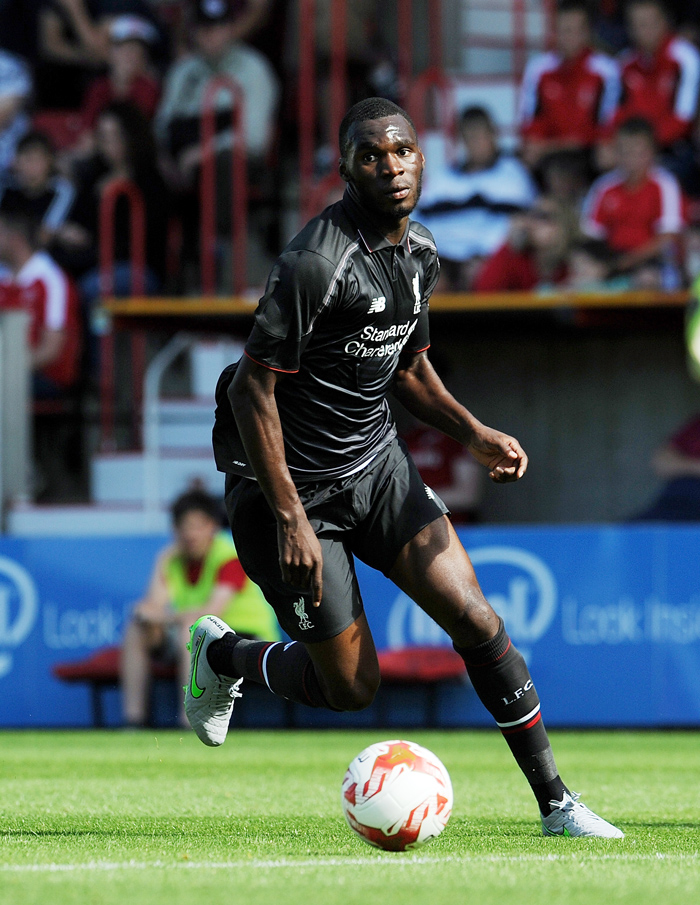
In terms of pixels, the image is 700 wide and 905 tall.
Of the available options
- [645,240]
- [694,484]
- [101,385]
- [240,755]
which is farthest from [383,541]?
[101,385]

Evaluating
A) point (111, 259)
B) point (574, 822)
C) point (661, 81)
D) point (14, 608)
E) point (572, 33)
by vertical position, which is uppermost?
point (572, 33)

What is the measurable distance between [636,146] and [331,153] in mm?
3204

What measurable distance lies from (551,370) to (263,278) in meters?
2.94

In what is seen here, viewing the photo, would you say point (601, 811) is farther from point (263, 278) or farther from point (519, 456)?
point (263, 278)

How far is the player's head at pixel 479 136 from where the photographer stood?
13.3 metres

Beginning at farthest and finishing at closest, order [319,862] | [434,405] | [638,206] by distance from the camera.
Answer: [638,206], [434,405], [319,862]

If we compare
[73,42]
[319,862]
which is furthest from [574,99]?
[319,862]

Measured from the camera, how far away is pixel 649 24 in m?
13.5

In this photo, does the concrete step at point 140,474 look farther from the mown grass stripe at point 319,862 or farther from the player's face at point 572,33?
the mown grass stripe at point 319,862

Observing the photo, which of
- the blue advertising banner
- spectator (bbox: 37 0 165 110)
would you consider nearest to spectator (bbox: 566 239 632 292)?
the blue advertising banner

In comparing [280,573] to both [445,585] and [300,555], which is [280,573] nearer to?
[300,555]

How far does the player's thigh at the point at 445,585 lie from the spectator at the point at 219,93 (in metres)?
9.66

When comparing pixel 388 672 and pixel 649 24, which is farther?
pixel 649 24

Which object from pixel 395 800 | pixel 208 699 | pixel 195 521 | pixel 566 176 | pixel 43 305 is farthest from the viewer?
pixel 43 305
